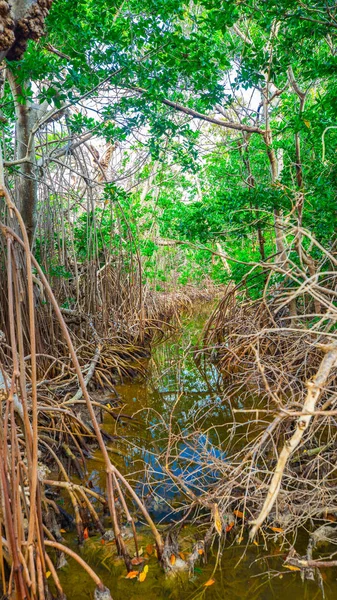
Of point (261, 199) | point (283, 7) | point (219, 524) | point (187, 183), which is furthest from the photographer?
point (187, 183)

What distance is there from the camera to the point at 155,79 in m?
3.12

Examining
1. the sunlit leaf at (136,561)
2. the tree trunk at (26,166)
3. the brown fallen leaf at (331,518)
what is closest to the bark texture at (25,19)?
the tree trunk at (26,166)

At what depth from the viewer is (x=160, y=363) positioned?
18.6 ft

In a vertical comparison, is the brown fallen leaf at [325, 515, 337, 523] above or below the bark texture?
below

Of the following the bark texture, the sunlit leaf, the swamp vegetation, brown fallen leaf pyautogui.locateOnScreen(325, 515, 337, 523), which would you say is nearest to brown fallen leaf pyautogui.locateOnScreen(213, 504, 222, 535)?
the swamp vegetation

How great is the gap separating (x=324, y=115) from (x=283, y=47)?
0.58 metres

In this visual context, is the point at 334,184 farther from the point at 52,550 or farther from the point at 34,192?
the point at 52,550

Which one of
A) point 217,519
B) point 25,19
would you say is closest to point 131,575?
point 217,519

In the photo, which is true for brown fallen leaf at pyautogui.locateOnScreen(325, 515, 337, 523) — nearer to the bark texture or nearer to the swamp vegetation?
the swamp vegetation

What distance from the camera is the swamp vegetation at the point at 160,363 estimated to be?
1565 mm

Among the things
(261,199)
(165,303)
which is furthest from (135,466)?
(165,303)

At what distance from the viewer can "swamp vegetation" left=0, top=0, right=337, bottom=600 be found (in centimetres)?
157

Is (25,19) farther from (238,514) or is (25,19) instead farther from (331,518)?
(331,518)

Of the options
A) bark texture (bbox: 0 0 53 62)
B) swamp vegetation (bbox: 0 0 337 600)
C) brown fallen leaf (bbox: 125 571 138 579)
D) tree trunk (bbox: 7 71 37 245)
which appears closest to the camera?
swamp vegetation (bbox: 0 0 337 600)
